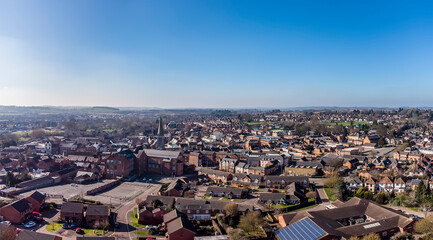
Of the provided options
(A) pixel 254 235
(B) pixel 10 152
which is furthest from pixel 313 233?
(B) pixel 10 152

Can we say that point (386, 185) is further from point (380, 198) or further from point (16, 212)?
point (16, 212)

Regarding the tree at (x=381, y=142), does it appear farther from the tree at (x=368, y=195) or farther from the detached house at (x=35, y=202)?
the detached house at (x=35, y=202)

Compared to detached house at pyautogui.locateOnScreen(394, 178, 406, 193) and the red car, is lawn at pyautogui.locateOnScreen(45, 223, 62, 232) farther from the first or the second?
detached house at pyautogui.locateOnScreen(394, 178, 406, 193)

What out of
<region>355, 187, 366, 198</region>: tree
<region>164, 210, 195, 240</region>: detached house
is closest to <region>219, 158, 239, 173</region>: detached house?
<region>355, 187, 366, 198</region>: tree

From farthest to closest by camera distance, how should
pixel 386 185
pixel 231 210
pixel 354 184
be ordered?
pixel 354 184, pixel 386 185, pixel 231 210

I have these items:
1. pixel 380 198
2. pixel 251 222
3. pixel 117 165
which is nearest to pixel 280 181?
pixel 380 198

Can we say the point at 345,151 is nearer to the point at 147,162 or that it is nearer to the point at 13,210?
the point at 147,162
